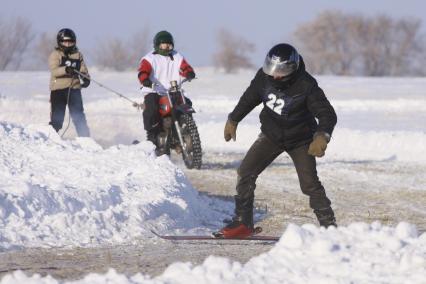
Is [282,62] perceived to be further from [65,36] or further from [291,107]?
[65,36]

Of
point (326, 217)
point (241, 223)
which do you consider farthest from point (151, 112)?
point (326, 217)

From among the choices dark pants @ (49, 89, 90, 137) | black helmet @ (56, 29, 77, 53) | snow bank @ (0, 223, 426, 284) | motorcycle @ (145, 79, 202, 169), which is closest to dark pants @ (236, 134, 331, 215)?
snow bank @ (0, 223, 426, 284)

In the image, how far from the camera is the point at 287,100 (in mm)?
7484

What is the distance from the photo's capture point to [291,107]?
295 inches

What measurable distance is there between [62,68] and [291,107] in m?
6.84

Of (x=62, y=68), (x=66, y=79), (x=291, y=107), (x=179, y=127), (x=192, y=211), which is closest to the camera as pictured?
(x=291, y=107)

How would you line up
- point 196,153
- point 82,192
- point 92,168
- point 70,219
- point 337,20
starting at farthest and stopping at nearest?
point 337,20, point 196,153, point 92,168, point 82,192, point 70,219

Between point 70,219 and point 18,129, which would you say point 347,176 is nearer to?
point 18,129

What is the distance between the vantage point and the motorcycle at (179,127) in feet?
43.7

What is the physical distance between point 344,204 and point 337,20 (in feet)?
236

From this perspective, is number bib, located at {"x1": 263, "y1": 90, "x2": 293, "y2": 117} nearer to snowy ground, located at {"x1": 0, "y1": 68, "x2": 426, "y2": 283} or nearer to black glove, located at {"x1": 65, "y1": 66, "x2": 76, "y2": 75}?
snowy ground, located at {"x1": 0, "y1": 68, "x2": 426, "y2": 283}

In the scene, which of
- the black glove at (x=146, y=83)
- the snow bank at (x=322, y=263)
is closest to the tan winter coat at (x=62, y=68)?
the black glove at (x=146, y=83)

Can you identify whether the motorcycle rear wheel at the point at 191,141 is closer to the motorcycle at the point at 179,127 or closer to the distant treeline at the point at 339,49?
the motorcycle at the point at 179,127

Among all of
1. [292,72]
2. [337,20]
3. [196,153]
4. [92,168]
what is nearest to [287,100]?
[292,72]
